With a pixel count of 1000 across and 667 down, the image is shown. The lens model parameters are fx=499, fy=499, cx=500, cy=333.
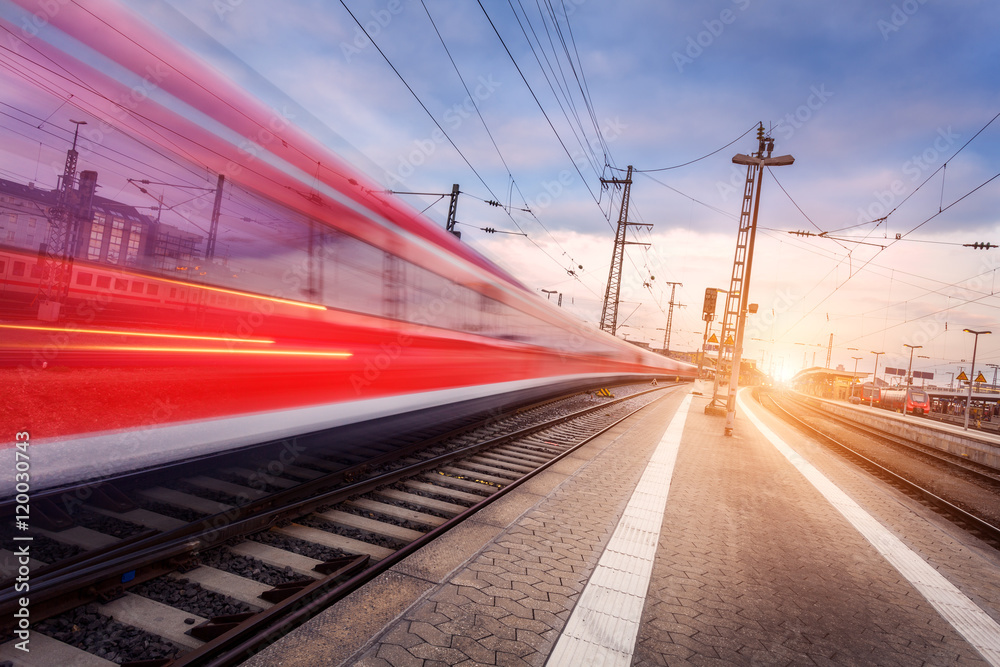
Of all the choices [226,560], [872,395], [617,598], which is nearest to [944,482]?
[617,598]

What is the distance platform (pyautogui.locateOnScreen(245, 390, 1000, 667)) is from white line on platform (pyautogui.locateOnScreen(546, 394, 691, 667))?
1 centimetres

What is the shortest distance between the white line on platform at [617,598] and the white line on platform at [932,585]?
2.08 meters

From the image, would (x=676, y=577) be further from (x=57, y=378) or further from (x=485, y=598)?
(x=57, y=378)

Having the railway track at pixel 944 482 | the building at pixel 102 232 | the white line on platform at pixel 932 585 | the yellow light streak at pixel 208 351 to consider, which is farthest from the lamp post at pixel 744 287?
the building at pixel 102 232

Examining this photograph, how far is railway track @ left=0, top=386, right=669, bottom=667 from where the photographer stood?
2447mm

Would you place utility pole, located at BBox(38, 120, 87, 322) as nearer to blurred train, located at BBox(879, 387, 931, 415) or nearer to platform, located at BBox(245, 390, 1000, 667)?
platform, located at BBox(245, 390, 1000, 667)

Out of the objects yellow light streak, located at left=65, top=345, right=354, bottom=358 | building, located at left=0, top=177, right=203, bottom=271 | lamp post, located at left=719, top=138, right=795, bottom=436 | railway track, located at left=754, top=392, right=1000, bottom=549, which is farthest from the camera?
lamp post, located at left=719, top=138, right=795, bottom=436

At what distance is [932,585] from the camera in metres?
4.26

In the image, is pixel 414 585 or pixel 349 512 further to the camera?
pixel 349 512

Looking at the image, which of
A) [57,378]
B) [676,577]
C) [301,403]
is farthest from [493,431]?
[57,378]

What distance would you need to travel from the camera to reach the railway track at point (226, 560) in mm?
2447

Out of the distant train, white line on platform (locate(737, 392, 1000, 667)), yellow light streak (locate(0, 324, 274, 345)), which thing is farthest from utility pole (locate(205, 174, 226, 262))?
the distant train

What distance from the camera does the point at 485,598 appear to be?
315cm

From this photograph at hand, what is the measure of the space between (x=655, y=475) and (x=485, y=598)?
4686 mm
